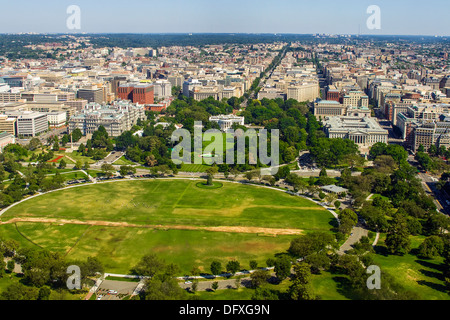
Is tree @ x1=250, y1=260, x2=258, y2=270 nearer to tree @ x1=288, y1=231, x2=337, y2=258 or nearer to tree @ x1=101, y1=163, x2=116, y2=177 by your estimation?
tree @ x1=288, y1=231, x2=337, y2=258

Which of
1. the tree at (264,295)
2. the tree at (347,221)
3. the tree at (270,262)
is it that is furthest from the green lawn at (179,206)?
the tree at (264,295)

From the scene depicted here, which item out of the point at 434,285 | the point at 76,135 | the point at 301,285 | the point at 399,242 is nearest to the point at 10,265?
the point at 301,285

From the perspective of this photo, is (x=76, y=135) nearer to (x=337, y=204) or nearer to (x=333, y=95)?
(x=337, y=204)

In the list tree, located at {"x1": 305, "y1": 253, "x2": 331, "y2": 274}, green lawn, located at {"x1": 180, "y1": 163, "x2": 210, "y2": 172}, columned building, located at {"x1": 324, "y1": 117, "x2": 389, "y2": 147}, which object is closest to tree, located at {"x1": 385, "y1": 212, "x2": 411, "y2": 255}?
tree, located at {"x1": 305, "y1": 253, "x2": 331, "y2": 274}

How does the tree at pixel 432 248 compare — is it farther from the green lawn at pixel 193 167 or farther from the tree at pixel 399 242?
the green lawn at pixel 193 167

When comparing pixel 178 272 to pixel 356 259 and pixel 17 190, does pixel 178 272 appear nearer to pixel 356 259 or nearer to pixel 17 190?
pixel 356 259

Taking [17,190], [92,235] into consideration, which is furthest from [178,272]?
[17,190]
